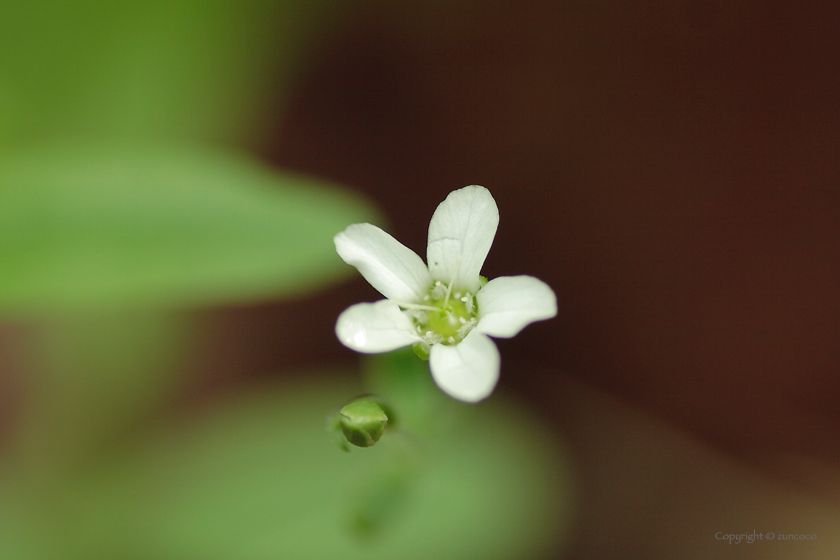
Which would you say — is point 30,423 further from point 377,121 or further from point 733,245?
point 733,245

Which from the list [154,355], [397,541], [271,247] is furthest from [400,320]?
[154,355]

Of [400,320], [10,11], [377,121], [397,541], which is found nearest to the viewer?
[400,320]

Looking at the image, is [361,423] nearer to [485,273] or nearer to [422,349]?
[422,349]

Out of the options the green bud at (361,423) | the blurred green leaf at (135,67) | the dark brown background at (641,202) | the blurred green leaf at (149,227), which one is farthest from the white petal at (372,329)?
the blurred green leaf at (135,67)

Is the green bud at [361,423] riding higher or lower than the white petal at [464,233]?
lower

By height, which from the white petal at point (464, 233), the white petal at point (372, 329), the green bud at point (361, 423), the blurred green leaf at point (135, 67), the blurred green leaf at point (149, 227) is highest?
the blurred green leaf at point (135, 67)

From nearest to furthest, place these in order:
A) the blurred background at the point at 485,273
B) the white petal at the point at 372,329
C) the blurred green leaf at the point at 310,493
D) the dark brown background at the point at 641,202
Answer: the white petal at the point at 372,329 < the blurred green leaf at the point at 310,493 < the blurred background at the point at 485,273 < the dark brown background at the point at 641,202

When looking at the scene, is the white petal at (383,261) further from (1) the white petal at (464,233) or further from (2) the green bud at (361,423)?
(2) the green bud at (361,423)
